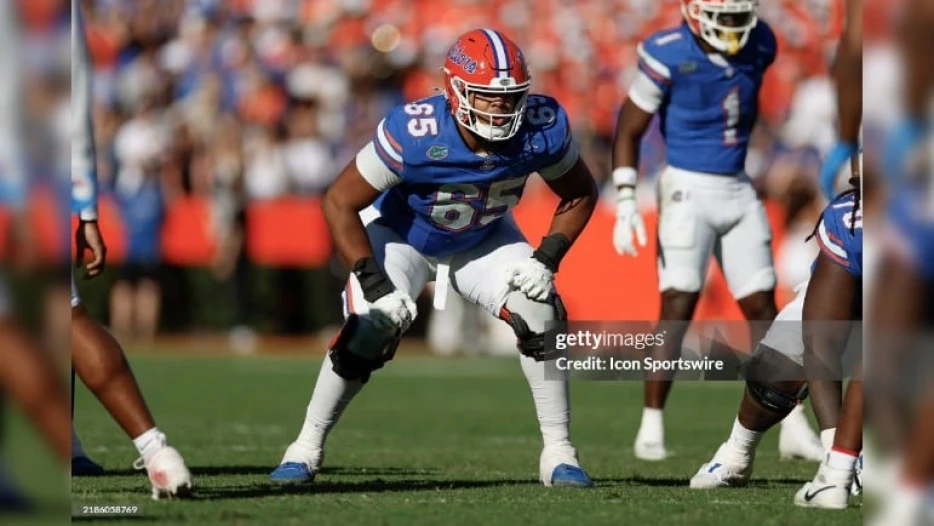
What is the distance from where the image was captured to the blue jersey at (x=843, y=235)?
17.2 ft

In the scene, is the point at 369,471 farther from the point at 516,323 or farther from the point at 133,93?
the point at 133,93

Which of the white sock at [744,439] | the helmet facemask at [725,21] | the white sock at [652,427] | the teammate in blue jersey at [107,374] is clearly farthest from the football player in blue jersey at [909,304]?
the helmet facemask at [725,21]

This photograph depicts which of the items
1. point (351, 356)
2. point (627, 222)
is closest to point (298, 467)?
point (351, 356)

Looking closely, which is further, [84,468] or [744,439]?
[84,468]

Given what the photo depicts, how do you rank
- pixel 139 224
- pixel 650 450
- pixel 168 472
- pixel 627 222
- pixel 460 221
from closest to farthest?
1. pixel 168 472
2. pixel 460 221
3. pixel 650 450
4. pixel 627 222
5. pixel 139 224

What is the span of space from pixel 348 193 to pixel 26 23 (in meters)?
2.52

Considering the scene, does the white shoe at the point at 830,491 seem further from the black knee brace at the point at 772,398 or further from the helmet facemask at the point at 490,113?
the helmet facemask at the point at 490,113

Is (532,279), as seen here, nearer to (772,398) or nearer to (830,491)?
(772,398)

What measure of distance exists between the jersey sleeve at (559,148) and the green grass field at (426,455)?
1261mm

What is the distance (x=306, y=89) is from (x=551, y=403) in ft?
36.8

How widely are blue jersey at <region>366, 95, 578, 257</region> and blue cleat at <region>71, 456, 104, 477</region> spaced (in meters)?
1.57

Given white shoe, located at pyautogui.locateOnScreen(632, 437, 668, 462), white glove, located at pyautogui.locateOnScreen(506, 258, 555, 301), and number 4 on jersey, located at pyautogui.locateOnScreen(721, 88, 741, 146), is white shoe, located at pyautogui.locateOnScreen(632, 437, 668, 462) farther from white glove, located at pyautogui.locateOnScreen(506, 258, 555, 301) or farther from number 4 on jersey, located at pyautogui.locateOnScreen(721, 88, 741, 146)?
white glove, located at pyautogui.locateOnScreen(506, 258, 555, 301)

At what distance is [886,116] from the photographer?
3.51m

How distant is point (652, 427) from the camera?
25.3 ft
